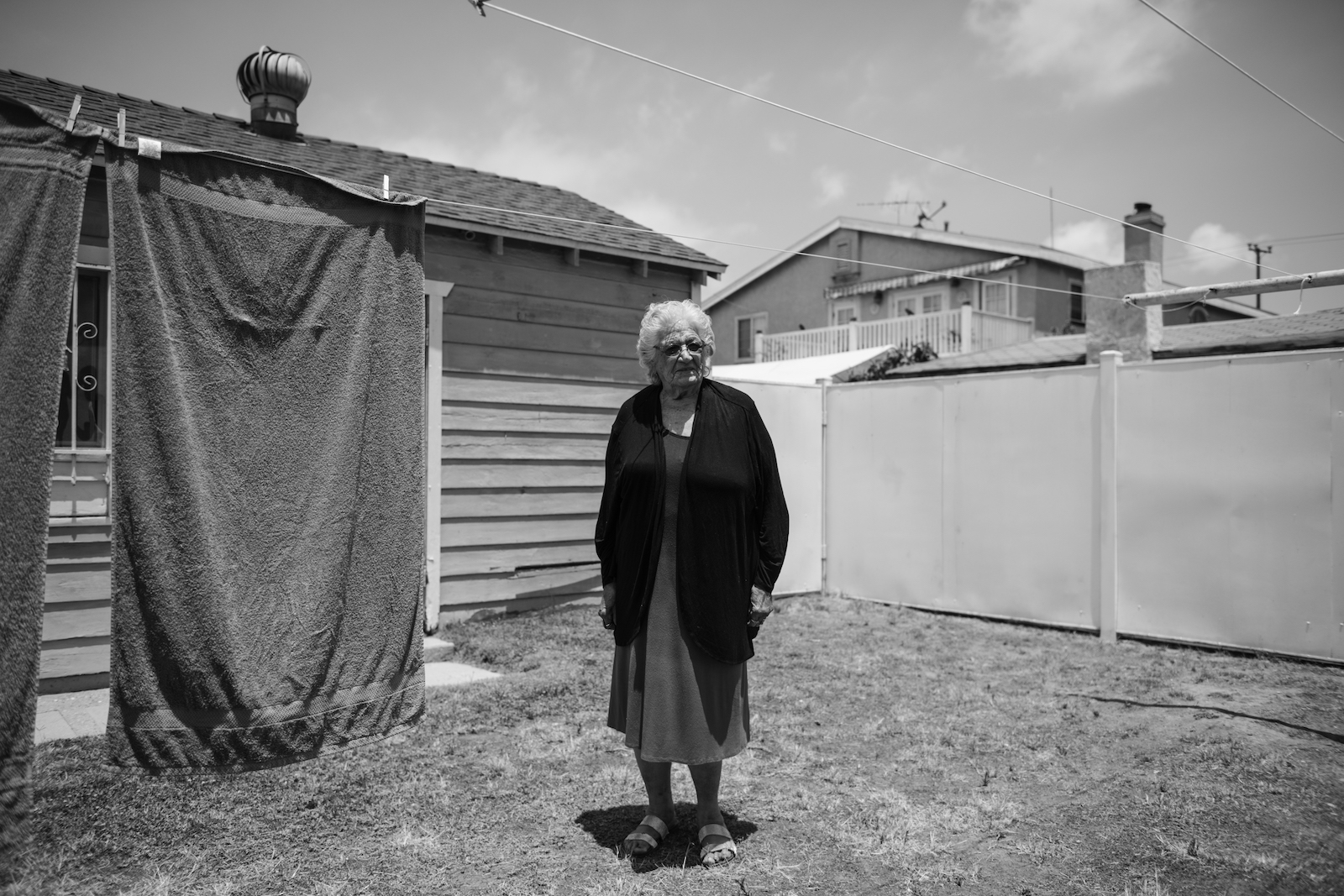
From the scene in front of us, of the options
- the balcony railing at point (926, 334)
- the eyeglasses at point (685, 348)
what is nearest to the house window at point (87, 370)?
the eyeglasses at point (685, 348)

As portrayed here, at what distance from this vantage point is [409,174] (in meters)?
7.88

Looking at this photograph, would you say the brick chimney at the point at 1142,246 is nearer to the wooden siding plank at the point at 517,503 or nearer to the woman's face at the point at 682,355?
the wooden siding plank at the point at 517,503

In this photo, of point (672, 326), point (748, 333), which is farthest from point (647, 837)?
point (748, 333)

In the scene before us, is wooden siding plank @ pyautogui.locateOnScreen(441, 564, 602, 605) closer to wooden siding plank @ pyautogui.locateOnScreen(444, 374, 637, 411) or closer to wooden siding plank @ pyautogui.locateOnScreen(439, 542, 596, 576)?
wooden siding plank @ pyautogui.locateOnScreen(439, 542, 596, 576)

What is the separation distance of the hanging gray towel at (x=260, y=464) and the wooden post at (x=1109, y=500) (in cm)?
550

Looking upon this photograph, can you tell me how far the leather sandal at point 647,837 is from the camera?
3.18 meters

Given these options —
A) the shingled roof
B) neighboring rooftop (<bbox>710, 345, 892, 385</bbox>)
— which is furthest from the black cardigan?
neighboring rooftop (<bbox>710, 345, 892, 385</bbox>)

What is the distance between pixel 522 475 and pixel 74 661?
3262 mm

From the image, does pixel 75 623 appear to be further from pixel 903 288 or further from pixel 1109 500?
pixel 903 288

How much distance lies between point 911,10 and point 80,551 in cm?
699

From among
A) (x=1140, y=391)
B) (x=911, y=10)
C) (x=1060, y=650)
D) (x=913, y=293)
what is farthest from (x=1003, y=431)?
(x=913, y=293)

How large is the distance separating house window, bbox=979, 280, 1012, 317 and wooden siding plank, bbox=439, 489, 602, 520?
1460cm

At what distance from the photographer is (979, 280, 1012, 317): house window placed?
19766mm

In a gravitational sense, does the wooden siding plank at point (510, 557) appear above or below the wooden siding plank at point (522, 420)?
below
